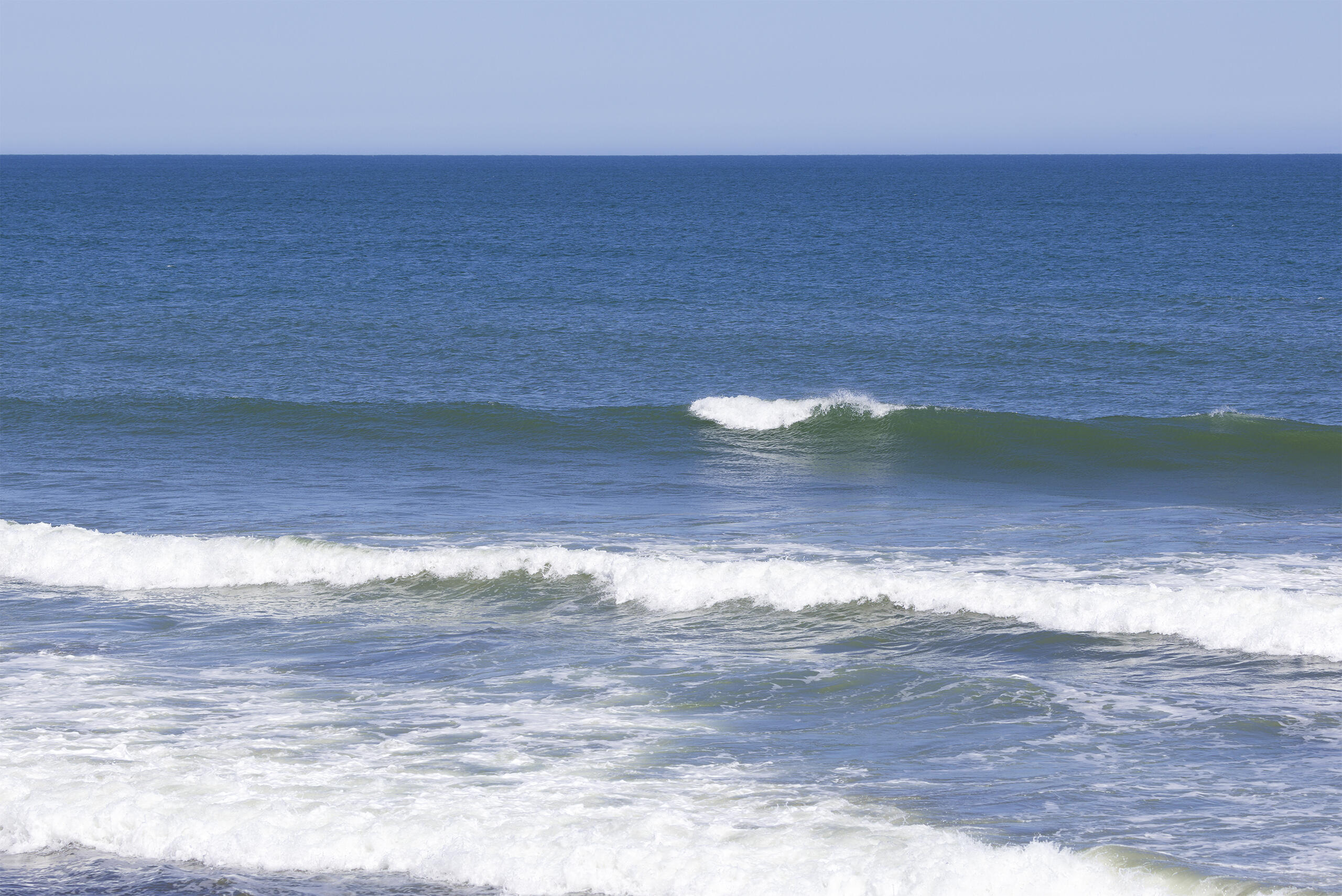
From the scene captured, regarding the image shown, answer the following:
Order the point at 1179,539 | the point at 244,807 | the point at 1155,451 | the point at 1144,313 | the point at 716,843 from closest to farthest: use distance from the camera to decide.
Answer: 1. the point at 716,843
2. the point at 244,807
3. the point at 1179,539
4. the point at 1155,451
5. the point at 1144,313

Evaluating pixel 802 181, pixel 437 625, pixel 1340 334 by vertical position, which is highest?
pixel 802 181

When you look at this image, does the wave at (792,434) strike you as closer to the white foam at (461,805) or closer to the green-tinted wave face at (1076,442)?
the green-tinted wave face at (1076,442)

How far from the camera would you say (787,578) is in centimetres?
1343

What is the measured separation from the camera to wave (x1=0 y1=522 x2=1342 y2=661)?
38.7ft

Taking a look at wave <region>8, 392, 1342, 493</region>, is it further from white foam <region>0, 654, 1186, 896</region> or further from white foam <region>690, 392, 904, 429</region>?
white foam <region>0, 654, 1186, 896</region>

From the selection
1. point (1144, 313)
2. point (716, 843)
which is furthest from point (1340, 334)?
point (716, 843)

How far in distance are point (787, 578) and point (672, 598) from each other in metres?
1.26

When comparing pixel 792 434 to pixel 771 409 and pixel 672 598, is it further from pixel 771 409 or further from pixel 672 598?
pixel 672 598

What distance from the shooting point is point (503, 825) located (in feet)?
25.6

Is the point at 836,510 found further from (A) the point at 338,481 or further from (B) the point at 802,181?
(B) the point at 802,181

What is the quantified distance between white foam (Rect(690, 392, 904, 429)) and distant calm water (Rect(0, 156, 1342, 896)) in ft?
0.48

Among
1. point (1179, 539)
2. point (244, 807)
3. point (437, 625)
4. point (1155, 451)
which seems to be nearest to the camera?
point (244, 807)

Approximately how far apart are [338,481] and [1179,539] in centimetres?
1272

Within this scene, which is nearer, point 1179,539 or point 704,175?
point 1179,539
